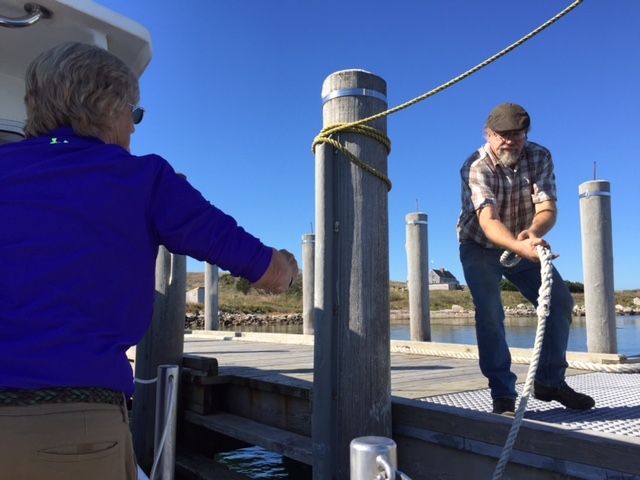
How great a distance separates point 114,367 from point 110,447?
17 cm

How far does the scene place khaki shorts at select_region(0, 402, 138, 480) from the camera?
3.70 ft

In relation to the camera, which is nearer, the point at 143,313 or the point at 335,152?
the point at 143,313

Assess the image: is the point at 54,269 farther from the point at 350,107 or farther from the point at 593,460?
the point at 593,460

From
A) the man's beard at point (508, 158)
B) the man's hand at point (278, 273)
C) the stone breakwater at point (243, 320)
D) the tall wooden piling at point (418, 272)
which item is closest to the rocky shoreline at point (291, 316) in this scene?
the stone breakwater at point (243, 320)

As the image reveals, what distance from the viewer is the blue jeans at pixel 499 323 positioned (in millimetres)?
3072

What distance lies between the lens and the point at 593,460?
2.23m

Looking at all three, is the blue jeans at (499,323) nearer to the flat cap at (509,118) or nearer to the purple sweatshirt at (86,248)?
the flat cap at (509,118)

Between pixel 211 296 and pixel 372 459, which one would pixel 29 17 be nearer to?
pixel 372 459

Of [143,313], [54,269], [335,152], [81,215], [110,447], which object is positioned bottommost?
[110,447]

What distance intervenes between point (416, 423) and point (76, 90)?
7.38 feet

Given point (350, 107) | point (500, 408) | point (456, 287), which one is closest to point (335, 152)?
point (350, 107)

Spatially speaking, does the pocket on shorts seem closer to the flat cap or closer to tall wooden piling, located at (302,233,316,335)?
the flat cap

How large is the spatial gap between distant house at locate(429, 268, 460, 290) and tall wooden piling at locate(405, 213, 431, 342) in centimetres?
6937

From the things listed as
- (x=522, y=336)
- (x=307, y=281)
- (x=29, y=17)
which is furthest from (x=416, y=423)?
(x=522, y=336)
